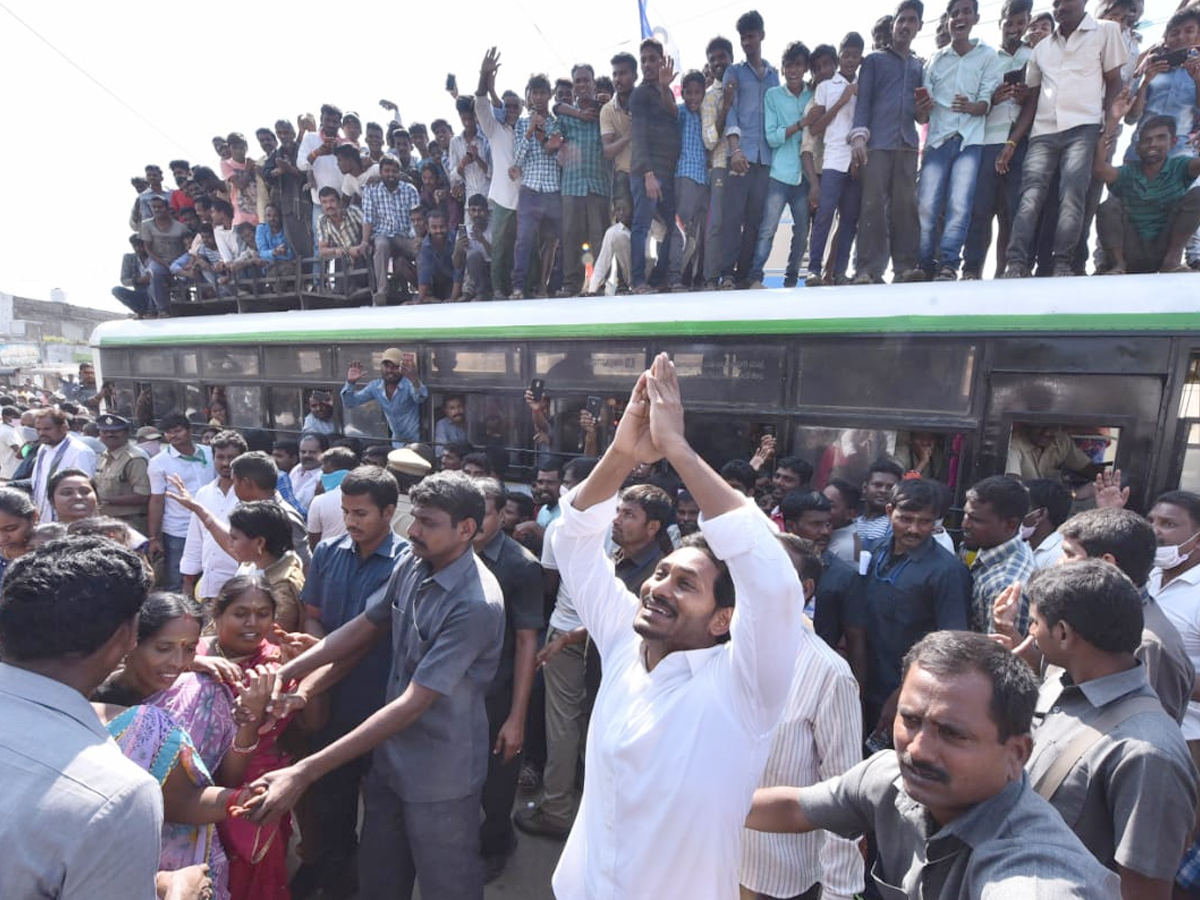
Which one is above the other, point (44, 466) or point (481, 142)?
point (481, 142)

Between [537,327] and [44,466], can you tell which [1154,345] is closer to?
[537,327]

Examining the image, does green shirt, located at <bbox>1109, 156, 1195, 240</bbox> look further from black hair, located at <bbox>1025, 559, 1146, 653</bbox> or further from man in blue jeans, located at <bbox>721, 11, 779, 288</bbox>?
black hair, located at <bbox>1025, 559, 1146, 653</bbox>

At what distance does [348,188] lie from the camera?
7188mm

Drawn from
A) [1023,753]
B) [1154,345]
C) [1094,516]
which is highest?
[1154,345]

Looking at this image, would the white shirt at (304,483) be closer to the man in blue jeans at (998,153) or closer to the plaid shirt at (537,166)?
the plaid shirt at (537,166)

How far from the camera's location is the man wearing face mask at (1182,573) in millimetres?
2113

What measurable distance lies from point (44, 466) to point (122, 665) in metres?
4.12

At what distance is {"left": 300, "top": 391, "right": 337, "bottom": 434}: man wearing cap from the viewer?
19.0 ft

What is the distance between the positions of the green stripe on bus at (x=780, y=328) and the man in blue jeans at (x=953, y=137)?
2.85 ft

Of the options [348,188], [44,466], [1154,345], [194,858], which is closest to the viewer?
[194,858]

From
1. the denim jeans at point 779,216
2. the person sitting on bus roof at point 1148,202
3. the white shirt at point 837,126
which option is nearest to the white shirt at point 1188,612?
the person sitting on bus roof at point 1148,202

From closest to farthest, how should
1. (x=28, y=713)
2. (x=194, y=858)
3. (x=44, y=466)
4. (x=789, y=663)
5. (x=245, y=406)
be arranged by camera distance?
(x=28, y=713) → (x=789, y=663) → (x=194, y=858) → (x=44, y=466) → (x=245, y=406)

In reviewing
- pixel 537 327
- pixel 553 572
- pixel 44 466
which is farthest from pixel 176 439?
pixel 553 572

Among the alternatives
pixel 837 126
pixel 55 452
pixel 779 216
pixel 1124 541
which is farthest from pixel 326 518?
pixel 837 126
